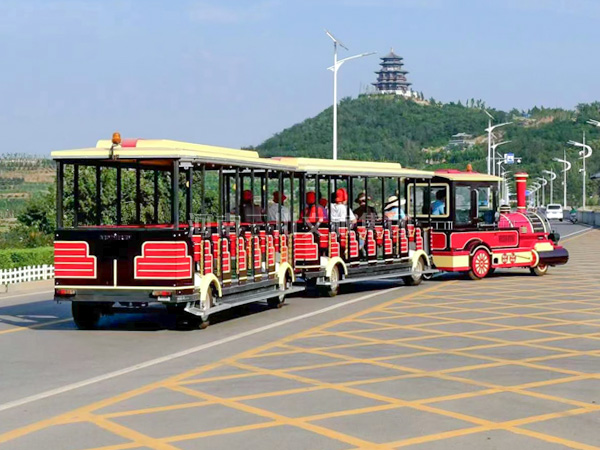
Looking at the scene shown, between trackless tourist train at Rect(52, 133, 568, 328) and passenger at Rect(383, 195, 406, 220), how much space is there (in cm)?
3

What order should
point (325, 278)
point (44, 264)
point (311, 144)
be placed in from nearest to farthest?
point (325, 278) < point (44, 264) < point (311, 144)

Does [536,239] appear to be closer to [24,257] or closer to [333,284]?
[333,284]

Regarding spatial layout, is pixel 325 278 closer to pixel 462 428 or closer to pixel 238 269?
pixel 238 269

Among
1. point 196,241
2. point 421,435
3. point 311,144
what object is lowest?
point 421,435

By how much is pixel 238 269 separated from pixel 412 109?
175 meters

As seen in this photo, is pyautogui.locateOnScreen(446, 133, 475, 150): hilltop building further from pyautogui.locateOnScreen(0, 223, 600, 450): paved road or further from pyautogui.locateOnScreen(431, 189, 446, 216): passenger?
pyautogui.locateOnScreen(0, 223, 600, 450): paved road

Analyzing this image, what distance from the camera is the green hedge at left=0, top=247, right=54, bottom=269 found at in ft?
79.6

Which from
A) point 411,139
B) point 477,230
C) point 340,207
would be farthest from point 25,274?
point 411,139

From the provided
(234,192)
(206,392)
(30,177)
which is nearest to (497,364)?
(206,392)

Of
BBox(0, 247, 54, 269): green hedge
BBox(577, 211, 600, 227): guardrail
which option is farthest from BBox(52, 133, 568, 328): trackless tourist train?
BBox(577, 211, 600, 227): guardrail

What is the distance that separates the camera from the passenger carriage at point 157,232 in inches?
591

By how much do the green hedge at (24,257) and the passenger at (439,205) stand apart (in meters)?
8.90

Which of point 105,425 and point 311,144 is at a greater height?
point 311,144

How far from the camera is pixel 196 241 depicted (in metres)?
15.4
